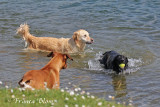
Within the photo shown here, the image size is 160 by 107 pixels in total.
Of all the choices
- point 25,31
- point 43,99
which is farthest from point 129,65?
point 43,99

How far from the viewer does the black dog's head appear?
880 cm

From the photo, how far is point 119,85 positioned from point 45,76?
1756mm

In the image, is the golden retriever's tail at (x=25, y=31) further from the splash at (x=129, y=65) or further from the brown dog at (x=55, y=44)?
the splash at (x=129, y=65)

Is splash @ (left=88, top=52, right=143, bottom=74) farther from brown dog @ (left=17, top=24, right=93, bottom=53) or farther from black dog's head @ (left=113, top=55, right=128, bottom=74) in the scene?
brown dog @ (left=17, top=24, right=93, bottom=53)

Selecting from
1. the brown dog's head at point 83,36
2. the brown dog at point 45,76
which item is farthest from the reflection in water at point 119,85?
the brown dog's head at point 83,36

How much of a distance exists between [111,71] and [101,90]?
180cm

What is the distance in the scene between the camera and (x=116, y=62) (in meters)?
9.02

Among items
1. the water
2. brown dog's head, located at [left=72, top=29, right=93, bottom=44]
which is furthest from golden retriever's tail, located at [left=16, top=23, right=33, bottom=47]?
brown dog's head, located at [left=72, top=29, right=93, bottom=44]

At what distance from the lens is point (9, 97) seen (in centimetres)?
495

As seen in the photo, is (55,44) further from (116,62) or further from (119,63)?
(119,63)

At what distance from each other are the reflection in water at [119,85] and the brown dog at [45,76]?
1.43 m

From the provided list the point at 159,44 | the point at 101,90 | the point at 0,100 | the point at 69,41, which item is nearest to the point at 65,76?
the point at 101,90

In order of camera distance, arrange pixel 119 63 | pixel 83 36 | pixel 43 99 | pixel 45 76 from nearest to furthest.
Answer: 1. pixel 43 99
2. pixel 45 76
3. pixel 119 63
4. pixel 83 36

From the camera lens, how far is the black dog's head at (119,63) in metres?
8.80
